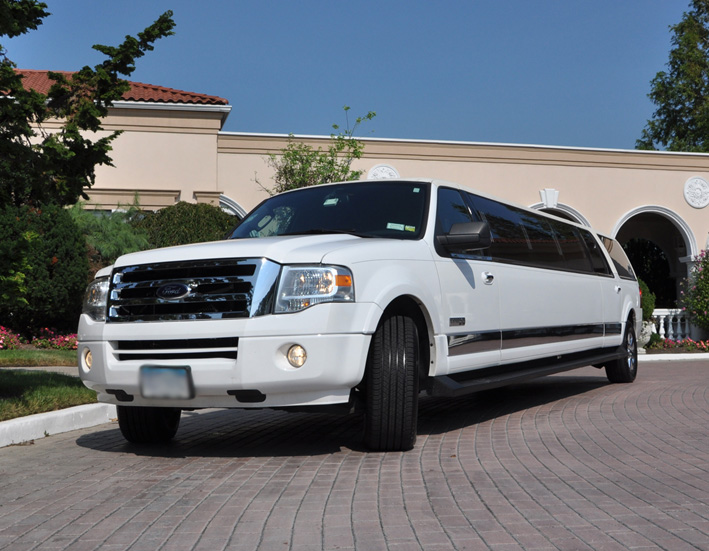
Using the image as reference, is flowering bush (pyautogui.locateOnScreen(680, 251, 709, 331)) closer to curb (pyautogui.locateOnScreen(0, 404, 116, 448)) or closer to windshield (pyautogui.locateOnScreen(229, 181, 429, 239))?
windshield (pyautogui.locateOnScreen(229, 181, 429, 239))

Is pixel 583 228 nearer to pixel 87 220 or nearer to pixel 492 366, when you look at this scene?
pixel 492 366

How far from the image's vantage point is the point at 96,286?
6016 millimetres

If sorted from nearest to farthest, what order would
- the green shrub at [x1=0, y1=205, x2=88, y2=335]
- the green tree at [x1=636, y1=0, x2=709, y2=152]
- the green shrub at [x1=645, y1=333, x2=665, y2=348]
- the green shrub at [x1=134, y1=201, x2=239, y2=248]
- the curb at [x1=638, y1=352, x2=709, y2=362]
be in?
the green shrub at [x1=0, y1=205, x2=88, y2=335]
the curb at [x1=638, y1=352, x2=709, y2=362]
the green shrub at [x1=134, y1=201, x2=239, y2=248]
the green shrub at [x1=645, y1=333, x2=665, y2=348]
the green tree at [x1=636, y1=0, x2=709, y2=152]

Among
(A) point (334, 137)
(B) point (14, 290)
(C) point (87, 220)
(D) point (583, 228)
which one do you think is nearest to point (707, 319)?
(A) point (334, 137)

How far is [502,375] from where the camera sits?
7.04 metres

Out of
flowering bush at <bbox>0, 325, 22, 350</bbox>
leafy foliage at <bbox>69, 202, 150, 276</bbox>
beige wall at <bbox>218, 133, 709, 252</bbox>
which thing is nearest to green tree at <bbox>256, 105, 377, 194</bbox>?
beige wall at <bbox>218, 133, 709, 252</bbox>

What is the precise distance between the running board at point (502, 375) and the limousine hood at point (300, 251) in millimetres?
1017

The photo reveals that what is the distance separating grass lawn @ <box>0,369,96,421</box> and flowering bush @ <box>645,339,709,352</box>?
16014 millimetres

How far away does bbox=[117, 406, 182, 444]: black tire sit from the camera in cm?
621

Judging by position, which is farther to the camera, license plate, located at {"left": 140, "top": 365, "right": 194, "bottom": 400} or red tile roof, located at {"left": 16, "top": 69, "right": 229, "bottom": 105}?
red tile roof, located at {"left": 16, "top": 69, "right": 229, "bottom": 105}

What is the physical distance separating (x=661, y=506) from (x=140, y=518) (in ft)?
8.56

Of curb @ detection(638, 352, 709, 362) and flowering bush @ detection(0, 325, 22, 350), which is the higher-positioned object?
flowering bush @ detection(0, 325, 22, 350)

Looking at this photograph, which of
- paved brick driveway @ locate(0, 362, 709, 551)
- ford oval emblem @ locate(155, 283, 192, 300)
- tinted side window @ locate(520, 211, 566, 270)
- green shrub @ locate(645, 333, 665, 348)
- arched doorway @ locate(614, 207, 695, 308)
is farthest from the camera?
arched doorway @ locate(614, 207, 695, 308)

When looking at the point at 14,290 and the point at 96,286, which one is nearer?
the point at 96,286
